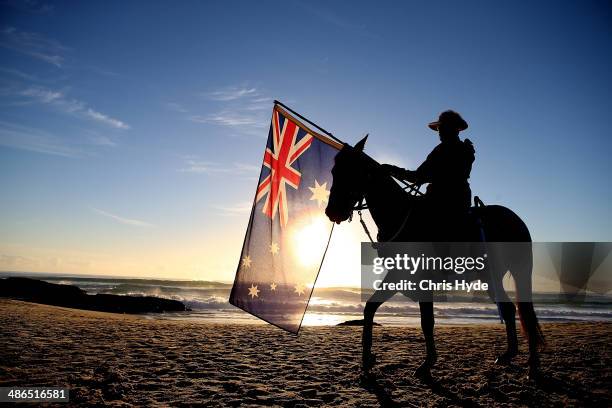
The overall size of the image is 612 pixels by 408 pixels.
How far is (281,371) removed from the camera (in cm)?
546

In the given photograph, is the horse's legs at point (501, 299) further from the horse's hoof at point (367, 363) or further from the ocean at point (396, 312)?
the ocean at point (396, 312)

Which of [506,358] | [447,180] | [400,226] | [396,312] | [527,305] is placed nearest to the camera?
[447,180]

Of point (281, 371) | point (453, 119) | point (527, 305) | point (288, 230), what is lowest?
point (281, 371)

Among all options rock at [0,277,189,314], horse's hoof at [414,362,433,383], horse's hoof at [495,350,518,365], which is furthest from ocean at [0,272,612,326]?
horse's hoof at [414,362,433,383]

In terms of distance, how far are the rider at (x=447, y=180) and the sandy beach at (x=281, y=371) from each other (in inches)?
81.9

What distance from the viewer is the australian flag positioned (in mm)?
5395

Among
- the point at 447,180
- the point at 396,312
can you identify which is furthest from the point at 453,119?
the point at 396,312

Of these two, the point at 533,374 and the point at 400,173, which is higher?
the point at 400,173

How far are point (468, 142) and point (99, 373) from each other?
6187 millimetres

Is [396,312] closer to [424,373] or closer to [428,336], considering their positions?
[424,373]

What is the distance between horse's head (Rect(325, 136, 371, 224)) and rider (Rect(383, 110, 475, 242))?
0.84 m

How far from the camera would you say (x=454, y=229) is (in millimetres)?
5031

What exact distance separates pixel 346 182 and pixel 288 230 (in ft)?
4.26

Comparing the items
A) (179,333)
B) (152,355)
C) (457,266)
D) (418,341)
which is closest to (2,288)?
(179,333)
